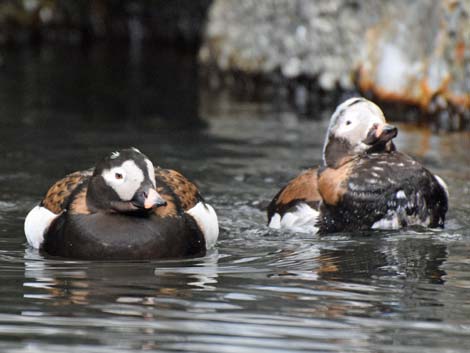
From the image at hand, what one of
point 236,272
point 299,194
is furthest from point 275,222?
point 236,272

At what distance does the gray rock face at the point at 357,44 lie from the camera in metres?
13.3

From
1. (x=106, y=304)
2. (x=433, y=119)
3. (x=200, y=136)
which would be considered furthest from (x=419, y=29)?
(x=106, y=304)

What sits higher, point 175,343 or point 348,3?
point 348,3

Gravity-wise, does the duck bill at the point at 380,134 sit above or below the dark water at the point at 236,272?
above

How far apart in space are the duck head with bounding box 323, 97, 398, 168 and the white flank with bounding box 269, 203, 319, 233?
40cm

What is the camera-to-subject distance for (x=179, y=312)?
571 cm

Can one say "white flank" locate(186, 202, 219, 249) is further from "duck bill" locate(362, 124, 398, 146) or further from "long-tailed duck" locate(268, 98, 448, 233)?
"duck bill" locate(362, 124, 398, 146)

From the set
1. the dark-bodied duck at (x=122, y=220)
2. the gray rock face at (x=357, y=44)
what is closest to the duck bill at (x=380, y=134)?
the dark-bodied duck at (x=122, y=220)

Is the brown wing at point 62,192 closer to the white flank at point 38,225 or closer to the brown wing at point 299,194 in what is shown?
the white flank at point 38,225

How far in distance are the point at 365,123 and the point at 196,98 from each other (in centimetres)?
820

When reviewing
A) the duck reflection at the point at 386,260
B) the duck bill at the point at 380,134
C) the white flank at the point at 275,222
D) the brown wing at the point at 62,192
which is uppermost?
the duck bill at the point at 380,134

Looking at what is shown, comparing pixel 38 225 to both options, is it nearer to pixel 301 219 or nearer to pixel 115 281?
pixel 115 281

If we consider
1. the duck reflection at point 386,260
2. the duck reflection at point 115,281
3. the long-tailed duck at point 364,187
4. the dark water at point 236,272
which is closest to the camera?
the dark water at point 236,272

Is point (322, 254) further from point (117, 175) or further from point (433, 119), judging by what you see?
point (433, 119)
